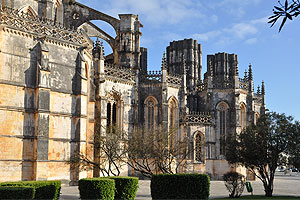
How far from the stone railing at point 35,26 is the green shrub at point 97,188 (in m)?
12.5

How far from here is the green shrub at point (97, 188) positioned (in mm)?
15188

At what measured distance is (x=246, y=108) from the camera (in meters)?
44.3

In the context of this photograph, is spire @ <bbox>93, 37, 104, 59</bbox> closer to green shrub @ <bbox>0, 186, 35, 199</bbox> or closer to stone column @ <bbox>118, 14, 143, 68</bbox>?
stone column @ <bbox>118, 14, 143, 68</bbox>

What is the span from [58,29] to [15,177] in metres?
9.79

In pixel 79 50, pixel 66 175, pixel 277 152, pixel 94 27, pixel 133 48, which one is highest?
pixel 94 27

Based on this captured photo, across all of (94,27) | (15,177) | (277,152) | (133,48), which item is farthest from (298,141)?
(94,27)

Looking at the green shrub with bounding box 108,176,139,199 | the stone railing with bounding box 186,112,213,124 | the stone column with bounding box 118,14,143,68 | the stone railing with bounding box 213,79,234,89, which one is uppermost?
the stone column with bounding box 118,14,143,68

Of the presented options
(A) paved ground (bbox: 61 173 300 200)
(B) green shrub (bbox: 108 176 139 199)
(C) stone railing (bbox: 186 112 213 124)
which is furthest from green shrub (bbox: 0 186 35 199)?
(C) stone railing (bbox: 186 112 213 124)

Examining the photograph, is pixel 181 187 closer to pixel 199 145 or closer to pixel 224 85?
pixel 199 145

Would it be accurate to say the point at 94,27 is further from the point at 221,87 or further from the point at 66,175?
the point at 66,175

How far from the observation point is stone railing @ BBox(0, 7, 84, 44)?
2353 cm

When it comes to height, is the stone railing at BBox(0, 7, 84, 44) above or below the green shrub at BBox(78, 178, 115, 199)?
above

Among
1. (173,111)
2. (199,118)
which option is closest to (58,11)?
(173,111)

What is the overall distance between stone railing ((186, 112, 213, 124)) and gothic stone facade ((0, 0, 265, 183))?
105mm
